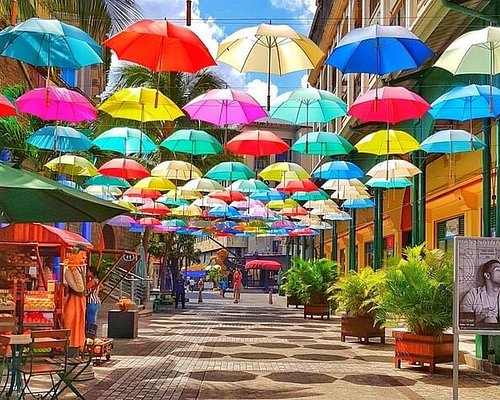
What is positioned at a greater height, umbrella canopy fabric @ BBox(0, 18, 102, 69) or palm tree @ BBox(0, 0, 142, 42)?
palm tree @ BBox(0, 0, 142, 42)

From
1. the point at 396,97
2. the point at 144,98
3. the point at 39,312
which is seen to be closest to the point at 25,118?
the point at 144,98

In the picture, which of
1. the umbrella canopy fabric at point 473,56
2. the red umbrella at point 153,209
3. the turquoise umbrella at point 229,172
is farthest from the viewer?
the red umbrella at point 153,209

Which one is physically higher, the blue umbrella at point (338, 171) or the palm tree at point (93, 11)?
the palm tree at point (93, 11)

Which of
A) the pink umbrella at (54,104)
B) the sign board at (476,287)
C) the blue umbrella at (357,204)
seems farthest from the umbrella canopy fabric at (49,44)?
the blue umbrella at (357,204)

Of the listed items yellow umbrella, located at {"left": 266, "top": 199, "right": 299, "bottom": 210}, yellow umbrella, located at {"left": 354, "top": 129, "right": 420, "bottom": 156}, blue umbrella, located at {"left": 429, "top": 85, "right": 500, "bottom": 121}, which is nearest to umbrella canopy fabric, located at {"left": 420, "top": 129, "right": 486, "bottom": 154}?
yellow umbrella, located at {"left": 354, "top": 129, "right": 420, "bottom": 156}

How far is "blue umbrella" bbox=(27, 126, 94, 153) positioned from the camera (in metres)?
17.3

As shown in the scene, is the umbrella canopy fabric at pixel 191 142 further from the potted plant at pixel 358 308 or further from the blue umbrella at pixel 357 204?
the blue umbrella at pixel 357 204

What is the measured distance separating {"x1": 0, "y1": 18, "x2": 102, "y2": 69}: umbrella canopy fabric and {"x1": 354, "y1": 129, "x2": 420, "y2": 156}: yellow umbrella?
7126 mm

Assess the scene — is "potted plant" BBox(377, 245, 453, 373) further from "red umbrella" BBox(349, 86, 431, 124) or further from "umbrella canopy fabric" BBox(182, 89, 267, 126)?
"umbrella canopy fabric" BBox(182, 89, 267, 126)

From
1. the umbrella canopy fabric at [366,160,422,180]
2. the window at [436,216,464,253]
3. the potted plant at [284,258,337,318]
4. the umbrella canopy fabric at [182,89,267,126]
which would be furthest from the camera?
the potted plant at [284,258,337,318]

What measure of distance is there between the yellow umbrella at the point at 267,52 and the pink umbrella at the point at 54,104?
10.4 ft

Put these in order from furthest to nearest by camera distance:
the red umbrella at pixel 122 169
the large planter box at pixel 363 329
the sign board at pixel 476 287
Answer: the red umbrella at pixel 122 169
the large planter box at pixel 363 329
the sign board at pixel 476 287

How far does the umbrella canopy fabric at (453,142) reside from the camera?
634 inches

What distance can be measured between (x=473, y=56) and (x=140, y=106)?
7402mm
